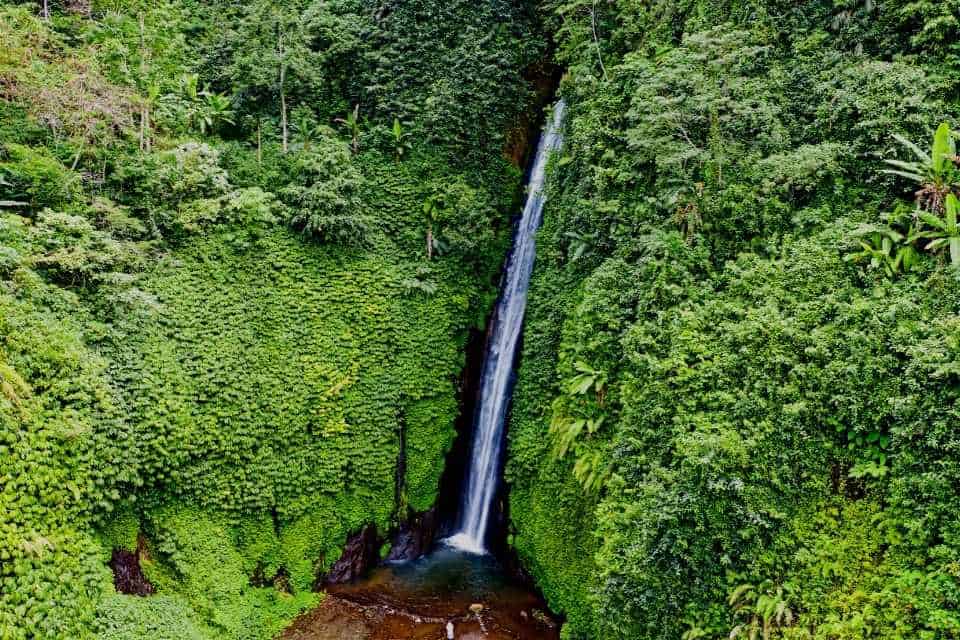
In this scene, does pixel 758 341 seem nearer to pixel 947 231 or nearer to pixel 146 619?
pixel 947 231

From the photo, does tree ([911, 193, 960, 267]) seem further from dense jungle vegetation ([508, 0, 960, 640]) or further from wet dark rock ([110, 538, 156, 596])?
wet dark rock ([110, 538, 156, 596])

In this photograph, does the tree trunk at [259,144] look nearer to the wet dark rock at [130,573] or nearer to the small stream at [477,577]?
the small stream at [477,577]

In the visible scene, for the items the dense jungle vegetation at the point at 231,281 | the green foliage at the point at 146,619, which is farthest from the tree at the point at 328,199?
the green foliage at the point at 146,619

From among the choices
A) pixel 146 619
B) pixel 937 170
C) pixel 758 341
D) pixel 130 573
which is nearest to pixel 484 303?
pixel 758 341

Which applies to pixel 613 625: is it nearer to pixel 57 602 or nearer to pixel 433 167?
pixel 57 602

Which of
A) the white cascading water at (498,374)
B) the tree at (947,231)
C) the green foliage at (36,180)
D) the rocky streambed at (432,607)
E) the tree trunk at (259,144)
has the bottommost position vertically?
the rocky streambed at (432,607)

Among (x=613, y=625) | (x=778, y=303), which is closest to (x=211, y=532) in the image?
(x=613, y=625)
